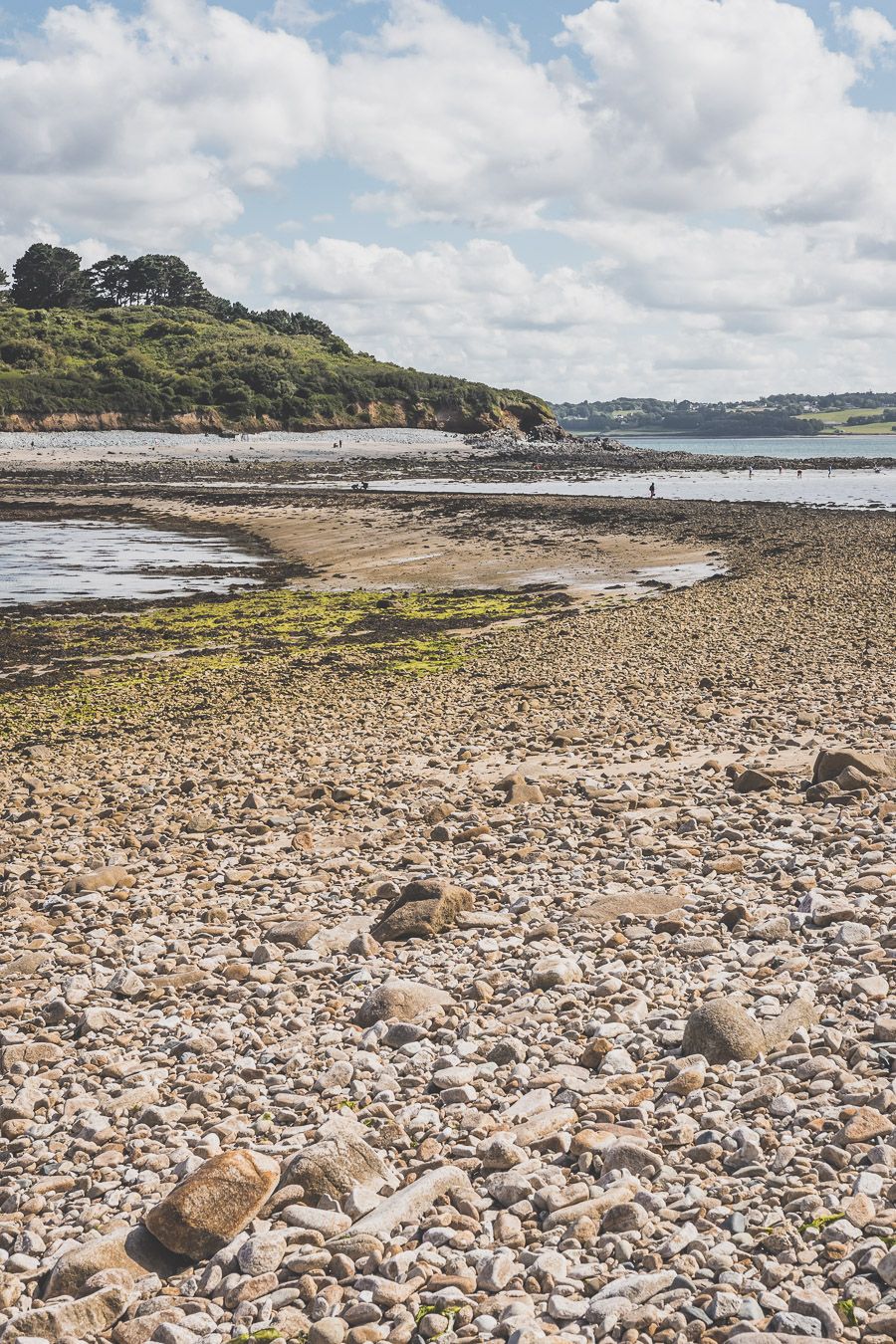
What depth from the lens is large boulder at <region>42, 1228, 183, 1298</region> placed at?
5012 millimetres

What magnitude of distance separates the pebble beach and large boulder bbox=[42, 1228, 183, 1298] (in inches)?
0.7

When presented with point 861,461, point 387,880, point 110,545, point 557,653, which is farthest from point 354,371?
point 387,880

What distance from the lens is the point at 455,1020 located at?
727 centimetres

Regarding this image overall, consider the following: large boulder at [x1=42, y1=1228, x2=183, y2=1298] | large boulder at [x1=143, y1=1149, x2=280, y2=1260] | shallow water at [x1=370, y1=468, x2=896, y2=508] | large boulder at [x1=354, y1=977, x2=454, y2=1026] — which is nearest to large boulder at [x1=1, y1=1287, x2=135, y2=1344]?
large boulder at [x1=42, y1=1228, x2=183, y2=1298]

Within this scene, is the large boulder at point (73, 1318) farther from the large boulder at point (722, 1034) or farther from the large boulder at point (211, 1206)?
the large boulder at point (722, 1034)

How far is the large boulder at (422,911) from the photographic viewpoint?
8.70 m

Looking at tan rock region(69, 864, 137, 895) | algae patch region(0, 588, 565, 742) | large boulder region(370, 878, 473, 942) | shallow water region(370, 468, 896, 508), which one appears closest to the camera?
large boulder region(370, 878, 473, 942)

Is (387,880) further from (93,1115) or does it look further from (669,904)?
(93,1115)

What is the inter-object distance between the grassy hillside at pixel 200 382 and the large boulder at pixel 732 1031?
109538 millimetres

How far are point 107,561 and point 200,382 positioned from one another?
92822 mm

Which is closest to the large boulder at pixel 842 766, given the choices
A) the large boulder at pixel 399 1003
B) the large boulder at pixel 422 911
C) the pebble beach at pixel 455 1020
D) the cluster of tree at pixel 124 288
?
the pebble beach at pixel 455 1020

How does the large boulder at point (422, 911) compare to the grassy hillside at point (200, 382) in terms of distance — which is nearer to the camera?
the large boulder at point (422, 911)

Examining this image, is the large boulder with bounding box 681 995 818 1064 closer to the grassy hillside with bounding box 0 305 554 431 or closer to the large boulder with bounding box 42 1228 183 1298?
the large boulder with bounding box 42 1228 183 1298

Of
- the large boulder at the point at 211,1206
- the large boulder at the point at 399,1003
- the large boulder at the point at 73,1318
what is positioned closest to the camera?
the large boulder at the point at 73,1318
